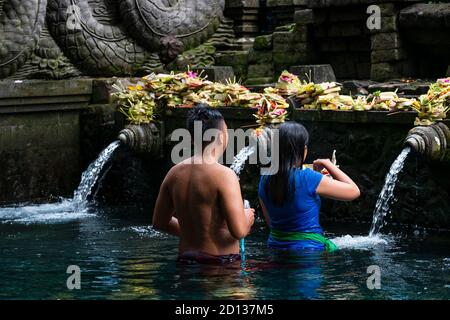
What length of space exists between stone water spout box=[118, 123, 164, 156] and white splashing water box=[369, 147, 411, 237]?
3.08 m

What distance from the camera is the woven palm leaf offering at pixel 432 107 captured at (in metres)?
9.88

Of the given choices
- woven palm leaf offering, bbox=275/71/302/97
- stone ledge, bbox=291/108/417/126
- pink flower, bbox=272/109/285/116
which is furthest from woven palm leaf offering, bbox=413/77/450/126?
woven palm leaf offering, bbox=275/71/302/97

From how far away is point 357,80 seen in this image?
1411 centimetres

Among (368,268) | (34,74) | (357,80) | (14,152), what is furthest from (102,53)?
(368,268)

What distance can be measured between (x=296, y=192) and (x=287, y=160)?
0.24m

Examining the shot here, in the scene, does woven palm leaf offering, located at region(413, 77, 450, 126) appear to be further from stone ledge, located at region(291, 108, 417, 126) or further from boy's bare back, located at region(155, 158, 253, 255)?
boy's bare back, located at region(155, 158, 253, 255)

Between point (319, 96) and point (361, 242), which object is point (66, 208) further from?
point (361, 242)

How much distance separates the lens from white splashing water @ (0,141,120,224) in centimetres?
1122

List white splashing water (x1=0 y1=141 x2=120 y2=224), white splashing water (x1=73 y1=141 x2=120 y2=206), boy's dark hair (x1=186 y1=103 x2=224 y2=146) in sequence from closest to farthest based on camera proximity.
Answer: boy's dark hair (x1=186 y1=103 x2=224 y2=146)
white splashing water (x1=0 y1=141 x2=120 y2=224)
white splashing water (x1=73 y1=141 x2=120 y2=206)

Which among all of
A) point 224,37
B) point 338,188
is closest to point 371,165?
point 338,188

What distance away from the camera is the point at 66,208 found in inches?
480

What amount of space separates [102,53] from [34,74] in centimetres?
113

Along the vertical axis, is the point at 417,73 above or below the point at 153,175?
above

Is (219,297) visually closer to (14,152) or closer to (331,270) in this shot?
(331,270)
